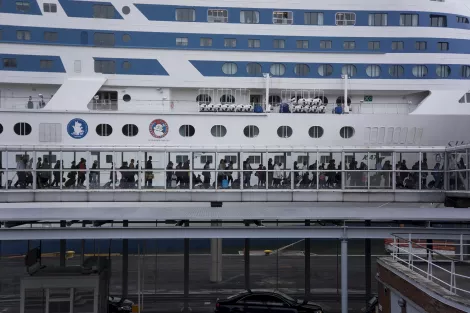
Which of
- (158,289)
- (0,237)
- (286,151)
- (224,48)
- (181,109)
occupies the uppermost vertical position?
(224,48)

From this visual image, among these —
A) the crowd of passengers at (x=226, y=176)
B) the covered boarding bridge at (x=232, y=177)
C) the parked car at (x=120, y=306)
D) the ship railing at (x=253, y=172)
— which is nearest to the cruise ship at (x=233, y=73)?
the ship railing at (x=253, y=172)

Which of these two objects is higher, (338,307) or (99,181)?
(99,181)

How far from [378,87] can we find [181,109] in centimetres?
923

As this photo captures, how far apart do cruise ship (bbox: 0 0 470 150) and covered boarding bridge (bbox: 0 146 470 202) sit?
14.4 feet

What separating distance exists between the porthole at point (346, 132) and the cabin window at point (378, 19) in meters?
5.67

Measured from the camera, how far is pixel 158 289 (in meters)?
22.3

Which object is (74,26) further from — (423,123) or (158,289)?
(423,123)

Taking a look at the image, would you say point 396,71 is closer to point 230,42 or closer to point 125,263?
point 230,42

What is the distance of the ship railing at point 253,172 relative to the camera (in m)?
20.8

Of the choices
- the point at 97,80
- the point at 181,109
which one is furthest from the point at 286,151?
the point at 97,80

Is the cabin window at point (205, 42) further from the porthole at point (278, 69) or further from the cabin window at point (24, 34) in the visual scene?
the cabin window at point (24, 34)

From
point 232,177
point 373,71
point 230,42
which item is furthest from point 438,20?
point 232,177

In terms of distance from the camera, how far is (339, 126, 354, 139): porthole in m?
26.9

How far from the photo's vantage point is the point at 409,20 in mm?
29203
